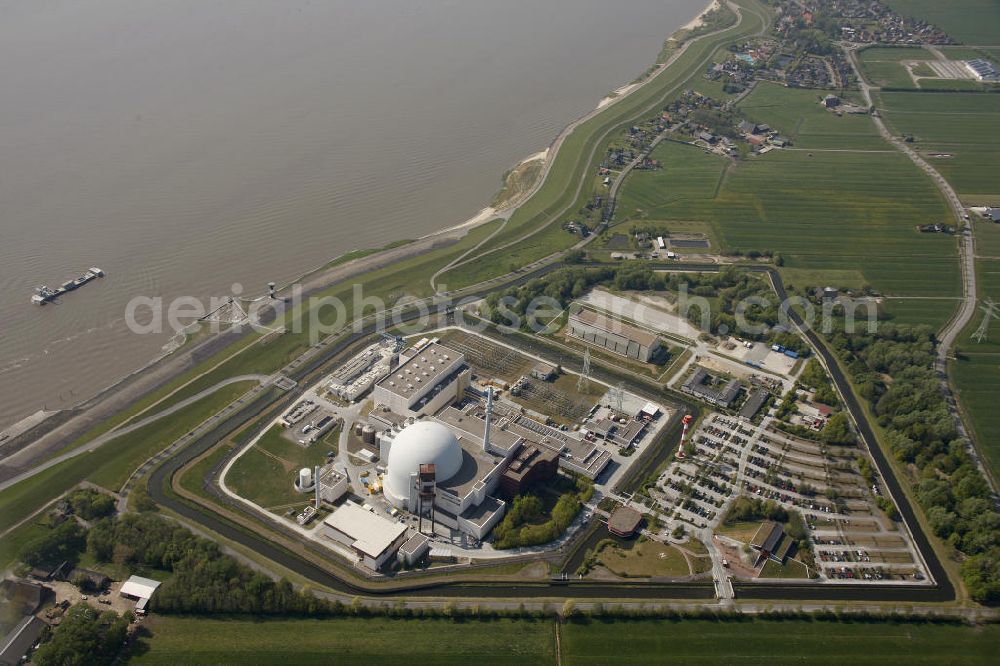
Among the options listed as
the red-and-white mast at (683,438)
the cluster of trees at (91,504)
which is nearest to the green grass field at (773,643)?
the red-and-white mast at (683,438)

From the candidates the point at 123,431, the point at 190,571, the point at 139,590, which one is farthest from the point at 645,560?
the point at 123,431

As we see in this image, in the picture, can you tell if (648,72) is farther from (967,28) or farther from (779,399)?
(779,399)

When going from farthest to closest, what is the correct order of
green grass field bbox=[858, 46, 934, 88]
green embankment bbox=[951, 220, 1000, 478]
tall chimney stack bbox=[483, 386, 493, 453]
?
1. green grass field bbox=[858, 46, 934, 88]
2. green embankment bbox=[951, 220, 1000, 478]
3. tall chimney stack bbox=[483, 386, 493, 453]

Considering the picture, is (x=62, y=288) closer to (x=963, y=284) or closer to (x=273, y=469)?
(x=273, y=469)

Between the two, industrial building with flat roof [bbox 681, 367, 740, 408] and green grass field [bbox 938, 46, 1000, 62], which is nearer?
industrial building with flat roof [bbox 681, 367, 740, 408]

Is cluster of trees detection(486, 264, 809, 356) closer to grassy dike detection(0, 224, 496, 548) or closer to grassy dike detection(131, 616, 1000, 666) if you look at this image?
grassy dike detection(0, 224, 496, 548)

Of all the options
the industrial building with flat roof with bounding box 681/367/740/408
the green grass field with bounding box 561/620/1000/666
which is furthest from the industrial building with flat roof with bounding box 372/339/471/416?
the green grass field with bounding box 561/620/1000/666
